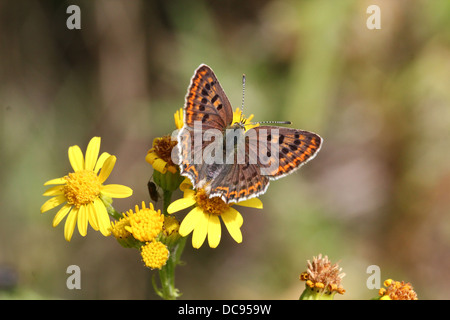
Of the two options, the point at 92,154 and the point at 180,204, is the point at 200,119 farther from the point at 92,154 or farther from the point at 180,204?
the point at 92,154

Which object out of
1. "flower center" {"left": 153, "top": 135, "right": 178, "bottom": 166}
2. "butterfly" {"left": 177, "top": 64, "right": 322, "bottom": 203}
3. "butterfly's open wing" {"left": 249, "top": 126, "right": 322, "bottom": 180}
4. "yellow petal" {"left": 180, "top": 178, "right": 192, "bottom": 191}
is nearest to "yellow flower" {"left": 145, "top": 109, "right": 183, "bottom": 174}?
"flower center" {"left": 153, "top": 135, "right": 178, "bottom": 166}

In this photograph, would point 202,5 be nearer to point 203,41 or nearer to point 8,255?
point 203,41

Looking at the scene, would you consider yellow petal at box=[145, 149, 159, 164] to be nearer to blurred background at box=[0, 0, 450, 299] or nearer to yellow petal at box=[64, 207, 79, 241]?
yellow petal at box=[64, 207, 79, 241]

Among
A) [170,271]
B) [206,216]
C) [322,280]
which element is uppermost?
[206,216]

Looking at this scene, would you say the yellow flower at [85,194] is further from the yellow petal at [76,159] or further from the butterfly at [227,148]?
the butterfly at [227,148]

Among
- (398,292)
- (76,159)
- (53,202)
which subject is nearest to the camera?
(398,292)

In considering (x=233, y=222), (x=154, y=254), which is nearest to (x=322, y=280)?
(x=233, y=222)

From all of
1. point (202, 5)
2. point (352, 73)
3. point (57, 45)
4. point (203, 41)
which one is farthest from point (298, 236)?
point (57, 45)
